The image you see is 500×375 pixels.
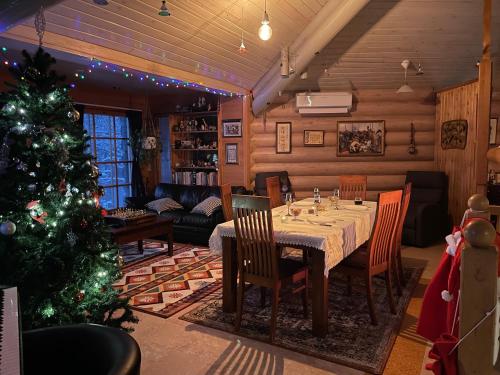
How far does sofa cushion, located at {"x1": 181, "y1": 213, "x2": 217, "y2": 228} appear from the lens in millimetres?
5625

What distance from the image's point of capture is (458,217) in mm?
6133

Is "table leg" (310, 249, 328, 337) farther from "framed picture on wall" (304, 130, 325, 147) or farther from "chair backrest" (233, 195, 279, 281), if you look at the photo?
"framed picture on wall" (304, 130, 325, 147)

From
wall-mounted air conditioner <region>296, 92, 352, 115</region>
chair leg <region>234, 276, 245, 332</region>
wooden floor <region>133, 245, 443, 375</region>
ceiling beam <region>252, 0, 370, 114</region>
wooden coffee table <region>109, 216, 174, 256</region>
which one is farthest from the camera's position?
wall-mounted air conditioner <region>296, 92, 352, 115</region>

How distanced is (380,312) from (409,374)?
3.04ft

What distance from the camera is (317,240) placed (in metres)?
2.85

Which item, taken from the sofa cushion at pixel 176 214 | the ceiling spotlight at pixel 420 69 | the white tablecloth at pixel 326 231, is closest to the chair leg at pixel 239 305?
the white tablecloth at pixel 326 231

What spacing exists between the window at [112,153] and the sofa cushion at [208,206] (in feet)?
6.88

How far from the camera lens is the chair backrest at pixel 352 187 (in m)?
5.19

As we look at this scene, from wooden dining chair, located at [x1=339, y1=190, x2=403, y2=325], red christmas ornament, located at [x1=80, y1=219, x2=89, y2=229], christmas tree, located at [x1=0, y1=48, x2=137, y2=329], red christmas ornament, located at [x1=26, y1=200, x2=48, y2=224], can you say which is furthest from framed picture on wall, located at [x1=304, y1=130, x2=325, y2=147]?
red christmas ornament, located at [x1=26, y1=200, x2=48, y2=224]

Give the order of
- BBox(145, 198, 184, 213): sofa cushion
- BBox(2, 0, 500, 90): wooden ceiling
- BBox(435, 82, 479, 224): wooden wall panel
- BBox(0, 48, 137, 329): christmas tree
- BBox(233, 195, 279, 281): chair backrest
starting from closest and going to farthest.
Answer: BBox(0, 48, 137, 329): christmas tree
BBox(233, 195, 279, 281): chair backrest
BBox(2, 0, 500, 90): wooden ceiling
BBox(435, 82, 479, 224): wooden wall panel
BBox(145, 198, 184, 213): sofa cushion

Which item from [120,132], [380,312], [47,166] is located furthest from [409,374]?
[120,132]

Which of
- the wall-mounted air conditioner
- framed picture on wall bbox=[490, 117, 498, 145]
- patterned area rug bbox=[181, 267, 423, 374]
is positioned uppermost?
the wall-mounted air conditioner

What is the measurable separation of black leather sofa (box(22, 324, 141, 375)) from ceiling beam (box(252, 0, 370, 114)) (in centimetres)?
432

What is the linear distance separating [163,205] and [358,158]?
3551 mm
